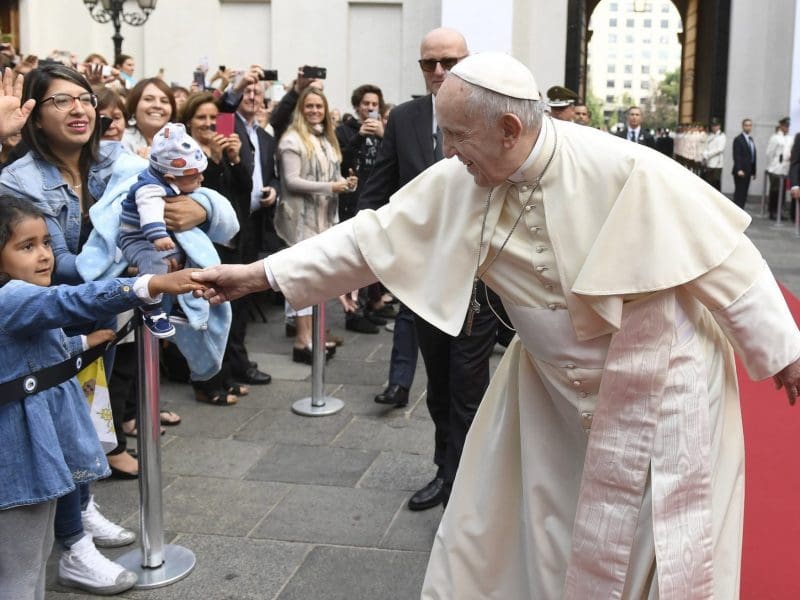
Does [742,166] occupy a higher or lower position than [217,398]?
higher

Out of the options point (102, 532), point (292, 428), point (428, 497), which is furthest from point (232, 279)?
point (292, 428)

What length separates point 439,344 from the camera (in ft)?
14.3

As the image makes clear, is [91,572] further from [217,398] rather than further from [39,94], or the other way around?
[217,398]

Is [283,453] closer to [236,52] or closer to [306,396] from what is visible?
[306,396]

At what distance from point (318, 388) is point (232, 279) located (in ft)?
11.3

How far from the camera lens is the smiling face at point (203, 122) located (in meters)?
5.98

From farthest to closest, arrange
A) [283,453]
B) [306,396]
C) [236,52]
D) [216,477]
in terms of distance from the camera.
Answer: [236,52]
[306,396]
[283,453]
[216,477]

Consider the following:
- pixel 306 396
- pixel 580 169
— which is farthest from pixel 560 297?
pixel 306 396

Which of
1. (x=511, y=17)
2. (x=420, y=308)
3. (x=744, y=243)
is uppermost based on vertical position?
(x=511, y=17)

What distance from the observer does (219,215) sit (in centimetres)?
390

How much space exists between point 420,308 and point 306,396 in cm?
384

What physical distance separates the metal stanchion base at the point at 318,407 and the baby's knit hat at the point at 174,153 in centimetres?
260

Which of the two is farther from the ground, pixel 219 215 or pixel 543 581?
pixel 219 215

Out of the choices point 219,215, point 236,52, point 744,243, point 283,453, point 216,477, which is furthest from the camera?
point 236,52
